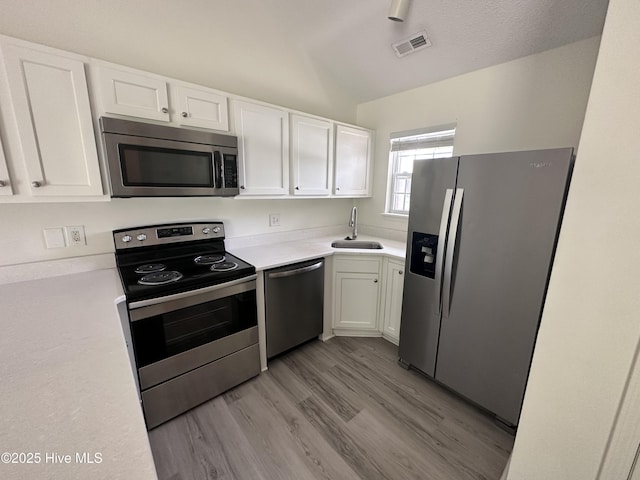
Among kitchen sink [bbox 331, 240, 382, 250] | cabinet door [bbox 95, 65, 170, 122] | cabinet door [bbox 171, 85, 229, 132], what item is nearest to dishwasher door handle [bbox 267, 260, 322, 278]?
kitchen sink [bbox 331, 240, 382, 250]

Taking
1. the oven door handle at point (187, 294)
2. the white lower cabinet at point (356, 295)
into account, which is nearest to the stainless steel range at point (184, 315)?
the oven door handle at point (187, 294)

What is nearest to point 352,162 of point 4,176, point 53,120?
point 53,120

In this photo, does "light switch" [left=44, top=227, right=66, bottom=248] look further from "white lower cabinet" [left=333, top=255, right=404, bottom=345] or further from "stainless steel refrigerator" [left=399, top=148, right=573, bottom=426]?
"stainless steel refrigerator" [left=399, top=148, right=573, bottom=426]

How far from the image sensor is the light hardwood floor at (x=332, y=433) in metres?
1.40

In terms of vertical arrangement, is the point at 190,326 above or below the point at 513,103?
below

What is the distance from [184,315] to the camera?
1.58 metres

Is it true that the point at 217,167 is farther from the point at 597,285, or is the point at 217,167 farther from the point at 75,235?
the point at 597,285

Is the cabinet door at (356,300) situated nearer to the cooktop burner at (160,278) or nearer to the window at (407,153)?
the window at (407,153)

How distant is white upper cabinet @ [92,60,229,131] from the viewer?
142 cm

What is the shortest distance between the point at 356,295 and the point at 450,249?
1048 mm

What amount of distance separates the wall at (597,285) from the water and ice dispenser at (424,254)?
0.90 metres

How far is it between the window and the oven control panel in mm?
1853

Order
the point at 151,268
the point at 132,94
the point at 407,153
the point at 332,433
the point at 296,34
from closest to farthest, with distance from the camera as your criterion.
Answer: the point at 132,94
the point at 332,433
the point at 151,268
the point at 296,34
the point at 407,153

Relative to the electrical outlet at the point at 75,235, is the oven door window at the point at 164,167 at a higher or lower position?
higher
